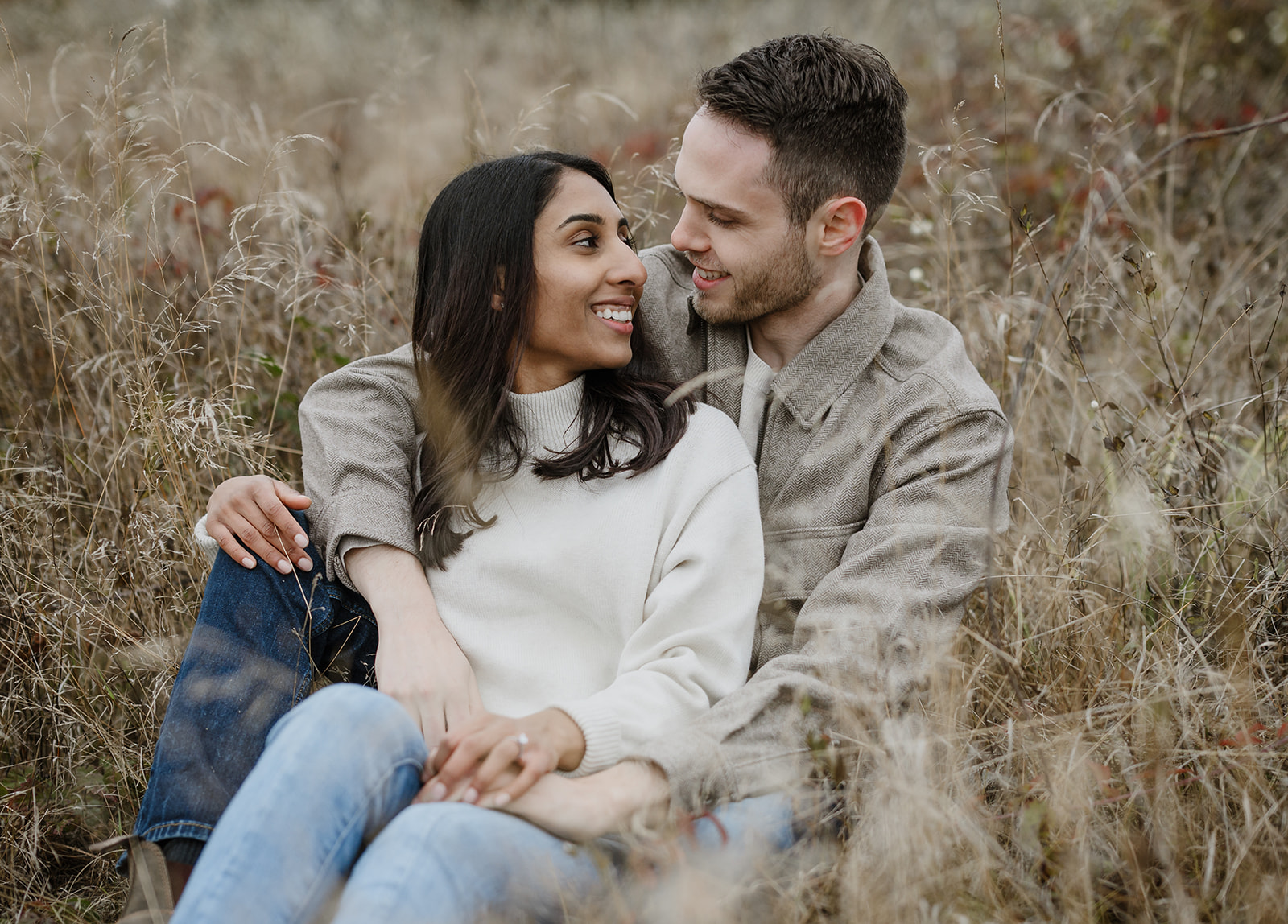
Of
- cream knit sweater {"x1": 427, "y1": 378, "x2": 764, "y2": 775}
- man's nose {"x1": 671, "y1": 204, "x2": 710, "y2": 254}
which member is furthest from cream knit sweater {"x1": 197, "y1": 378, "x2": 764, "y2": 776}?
man's nose {"x1": 671, "y1": 204, "x2": 710, "y2": 254}

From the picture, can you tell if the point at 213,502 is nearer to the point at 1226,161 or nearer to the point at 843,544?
the point at 843,544

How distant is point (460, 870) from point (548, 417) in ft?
3.60

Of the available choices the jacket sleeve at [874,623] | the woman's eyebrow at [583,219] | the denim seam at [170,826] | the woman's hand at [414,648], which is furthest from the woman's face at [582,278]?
the denim seam at [170,826]

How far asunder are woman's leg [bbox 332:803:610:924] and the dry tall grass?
0.29 m

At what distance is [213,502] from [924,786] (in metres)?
1.56

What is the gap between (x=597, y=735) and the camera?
1.79 metres

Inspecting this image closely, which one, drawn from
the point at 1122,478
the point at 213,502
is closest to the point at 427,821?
the point at 213,502

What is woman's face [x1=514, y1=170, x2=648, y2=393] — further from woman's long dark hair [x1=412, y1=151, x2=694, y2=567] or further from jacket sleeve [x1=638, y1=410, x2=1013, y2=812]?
jacket sleeve [x1=638, y1=410, x2=1013, y2=812]

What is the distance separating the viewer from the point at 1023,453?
9.15 ft

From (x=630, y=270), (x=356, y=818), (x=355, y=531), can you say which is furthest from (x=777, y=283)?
(x=356, y=818)

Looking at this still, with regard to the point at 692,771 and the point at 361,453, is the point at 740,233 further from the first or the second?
the point at 692,771

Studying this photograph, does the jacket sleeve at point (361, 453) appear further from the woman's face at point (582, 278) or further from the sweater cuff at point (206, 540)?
the woman's face at point (582, 278)

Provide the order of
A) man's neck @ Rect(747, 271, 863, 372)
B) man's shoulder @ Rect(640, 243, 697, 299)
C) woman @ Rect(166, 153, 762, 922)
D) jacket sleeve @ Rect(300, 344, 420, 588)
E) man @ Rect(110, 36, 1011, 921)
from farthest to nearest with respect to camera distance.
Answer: man's shoulder @ Rect(640, 243, 697, 299), man's neck @ Rect(747, 271, 863, 372), jacket sleeve @ Rect(300, 344, 420, 588), man @ Rect(110, 36, 1011, 921), woman @ Rect(166, 153, 762, 922)

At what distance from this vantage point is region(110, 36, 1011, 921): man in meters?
1.85
